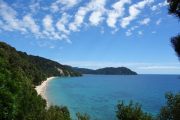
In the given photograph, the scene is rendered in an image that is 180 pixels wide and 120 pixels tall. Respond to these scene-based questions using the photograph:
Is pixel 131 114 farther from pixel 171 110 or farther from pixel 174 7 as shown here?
pixel 174 7

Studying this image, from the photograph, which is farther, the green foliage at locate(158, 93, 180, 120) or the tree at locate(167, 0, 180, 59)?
the green foliage at locate(158, 93, 180, 120)

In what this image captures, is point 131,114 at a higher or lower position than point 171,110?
lower

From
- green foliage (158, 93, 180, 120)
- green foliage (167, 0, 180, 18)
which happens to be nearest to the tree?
green foliage (167, 0, 180, 18)

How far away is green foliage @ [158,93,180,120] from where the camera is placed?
30.5m

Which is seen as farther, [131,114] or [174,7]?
[131,114]

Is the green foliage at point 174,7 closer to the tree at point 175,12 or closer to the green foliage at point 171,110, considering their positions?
the tree at point 175,12

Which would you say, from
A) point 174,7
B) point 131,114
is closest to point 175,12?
point 174,7

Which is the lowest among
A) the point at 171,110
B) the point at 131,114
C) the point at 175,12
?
the point at 131,114

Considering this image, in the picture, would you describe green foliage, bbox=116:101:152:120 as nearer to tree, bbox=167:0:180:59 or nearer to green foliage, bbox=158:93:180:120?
green foliage, bbox=158:93:180:120

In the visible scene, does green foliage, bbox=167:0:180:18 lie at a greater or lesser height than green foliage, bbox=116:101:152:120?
greater

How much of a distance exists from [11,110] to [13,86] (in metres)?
4.15

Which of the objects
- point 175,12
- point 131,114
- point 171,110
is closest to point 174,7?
point 175,12

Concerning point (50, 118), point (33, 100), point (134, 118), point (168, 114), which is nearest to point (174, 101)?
point (168, 114)

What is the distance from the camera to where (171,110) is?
3412 centimetres
